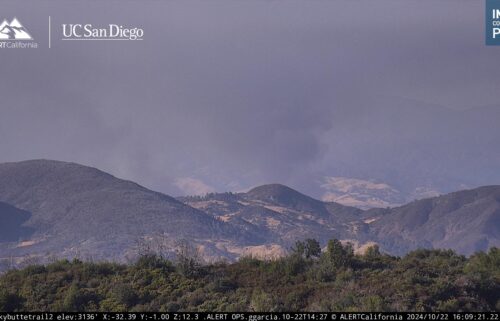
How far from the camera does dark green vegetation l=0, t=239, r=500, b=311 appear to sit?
3628 centimetres

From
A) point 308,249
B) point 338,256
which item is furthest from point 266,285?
point 308,249

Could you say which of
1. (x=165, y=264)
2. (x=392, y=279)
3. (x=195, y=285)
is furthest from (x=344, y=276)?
(x=165, y=264)

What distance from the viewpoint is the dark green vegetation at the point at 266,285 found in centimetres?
3628

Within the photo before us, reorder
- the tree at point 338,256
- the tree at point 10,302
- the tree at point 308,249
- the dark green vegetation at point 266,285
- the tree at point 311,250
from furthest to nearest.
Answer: the tree at point 311,250, the tree at point 308,249, the tree at point 338,256, the tree at point 10,302, the dark green vegetation at point 266,285

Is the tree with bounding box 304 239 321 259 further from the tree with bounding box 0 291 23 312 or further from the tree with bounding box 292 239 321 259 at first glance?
the tree with bounding box 0 291 23 312

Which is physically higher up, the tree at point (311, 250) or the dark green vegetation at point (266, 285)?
the tree at point (311, 250)

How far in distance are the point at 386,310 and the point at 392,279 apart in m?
5.97

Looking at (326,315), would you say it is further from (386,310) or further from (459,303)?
(459,303)

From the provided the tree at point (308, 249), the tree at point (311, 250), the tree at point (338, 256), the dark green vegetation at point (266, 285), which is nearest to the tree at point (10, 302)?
the dark green vegetation at point (266, 285)

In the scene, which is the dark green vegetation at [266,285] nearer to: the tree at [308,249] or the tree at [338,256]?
the tree at [338,256]

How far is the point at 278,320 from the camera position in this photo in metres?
30.8

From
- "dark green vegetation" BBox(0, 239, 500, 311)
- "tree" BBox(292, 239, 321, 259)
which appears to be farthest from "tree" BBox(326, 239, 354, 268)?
"tree" BBox(292, 239, 321, 259)

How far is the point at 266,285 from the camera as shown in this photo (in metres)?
40.7

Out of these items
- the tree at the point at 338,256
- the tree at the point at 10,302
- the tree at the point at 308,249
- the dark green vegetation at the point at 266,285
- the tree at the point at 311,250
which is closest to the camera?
the dark green vegetation at the point at 266,285
